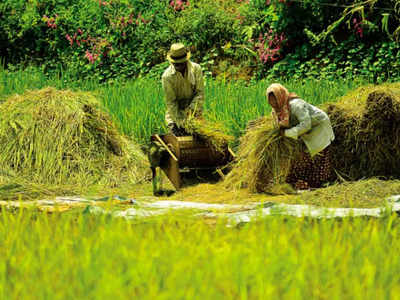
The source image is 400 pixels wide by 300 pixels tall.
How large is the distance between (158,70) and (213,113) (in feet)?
15.9

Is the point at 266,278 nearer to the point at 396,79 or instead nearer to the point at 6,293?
the point at 6,293

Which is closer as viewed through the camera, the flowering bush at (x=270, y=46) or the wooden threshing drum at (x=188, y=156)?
the wooden threshing drum at (x=188, y=156)

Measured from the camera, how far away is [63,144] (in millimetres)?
6559

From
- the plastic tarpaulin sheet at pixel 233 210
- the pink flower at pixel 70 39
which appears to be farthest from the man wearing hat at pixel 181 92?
the pink flower at pixel 70 39

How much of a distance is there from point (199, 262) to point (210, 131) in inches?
134

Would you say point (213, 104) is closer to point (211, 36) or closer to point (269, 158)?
point (269, 158)

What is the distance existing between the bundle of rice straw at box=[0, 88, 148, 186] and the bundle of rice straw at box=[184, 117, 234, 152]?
91cm

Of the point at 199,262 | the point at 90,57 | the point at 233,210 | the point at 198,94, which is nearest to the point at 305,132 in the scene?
the point at 198,94

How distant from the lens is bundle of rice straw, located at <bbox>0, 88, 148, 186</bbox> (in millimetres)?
6402

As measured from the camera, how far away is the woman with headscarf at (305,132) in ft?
17.7

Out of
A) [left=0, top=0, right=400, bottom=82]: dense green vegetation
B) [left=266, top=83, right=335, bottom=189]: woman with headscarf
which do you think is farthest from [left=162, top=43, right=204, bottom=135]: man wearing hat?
[left=0, top=0, right=400, bottom=82]: dense green vegetation

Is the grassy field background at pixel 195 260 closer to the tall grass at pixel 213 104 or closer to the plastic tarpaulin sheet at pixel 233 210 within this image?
the plastic tarpaulin sheet at pixel 233 210

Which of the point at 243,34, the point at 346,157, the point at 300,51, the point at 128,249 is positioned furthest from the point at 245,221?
the point at 243,34

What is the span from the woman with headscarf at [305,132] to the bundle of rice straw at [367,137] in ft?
0.58
